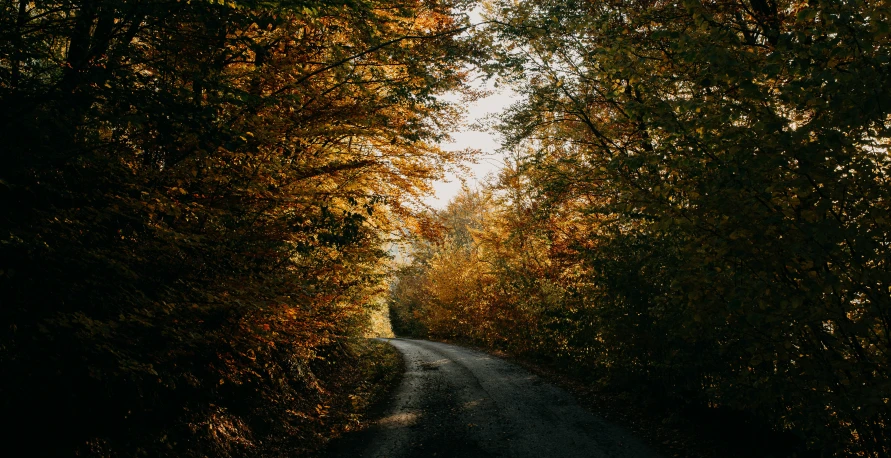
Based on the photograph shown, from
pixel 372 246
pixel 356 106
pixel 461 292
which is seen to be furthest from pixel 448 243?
pixel 356 106

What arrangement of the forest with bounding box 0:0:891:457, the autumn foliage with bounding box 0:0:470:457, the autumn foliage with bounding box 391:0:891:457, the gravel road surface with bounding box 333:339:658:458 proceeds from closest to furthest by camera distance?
the autumn foliage with bounding box 391:0:891:457 → the forest with bounding box 0:0:891:457 → the autumn foliage with bounding box 0:0:470:457 → the gravel road surface with bounding box 333:339:658:458

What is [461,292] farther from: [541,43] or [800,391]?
[800,391]

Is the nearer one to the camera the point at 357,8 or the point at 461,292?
the point at 357,8

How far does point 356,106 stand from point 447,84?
3.29 meters

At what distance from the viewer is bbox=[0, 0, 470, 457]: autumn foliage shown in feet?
12.8

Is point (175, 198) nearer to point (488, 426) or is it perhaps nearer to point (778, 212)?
point (778, 212)

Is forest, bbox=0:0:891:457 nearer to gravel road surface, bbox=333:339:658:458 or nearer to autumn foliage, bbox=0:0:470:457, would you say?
autumn foliage, bbox=0:0:470:457

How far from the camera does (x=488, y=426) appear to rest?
8.69 meters

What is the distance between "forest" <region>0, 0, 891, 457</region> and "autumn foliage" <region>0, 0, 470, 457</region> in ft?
0.13

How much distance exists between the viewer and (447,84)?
10164mm

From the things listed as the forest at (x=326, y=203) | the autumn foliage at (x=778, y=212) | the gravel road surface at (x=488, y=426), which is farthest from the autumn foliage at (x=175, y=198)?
the autumn foliage at (x=778, y=212)

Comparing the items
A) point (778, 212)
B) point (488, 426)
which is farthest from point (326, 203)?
point (778, 212)

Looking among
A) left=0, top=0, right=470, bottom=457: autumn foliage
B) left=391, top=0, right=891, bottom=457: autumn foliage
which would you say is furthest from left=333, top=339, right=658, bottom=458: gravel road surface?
left=391, top=0, right=891, bottom=457: autumn foliage

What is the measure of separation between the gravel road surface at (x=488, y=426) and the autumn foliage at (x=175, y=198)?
1558 millimetres
